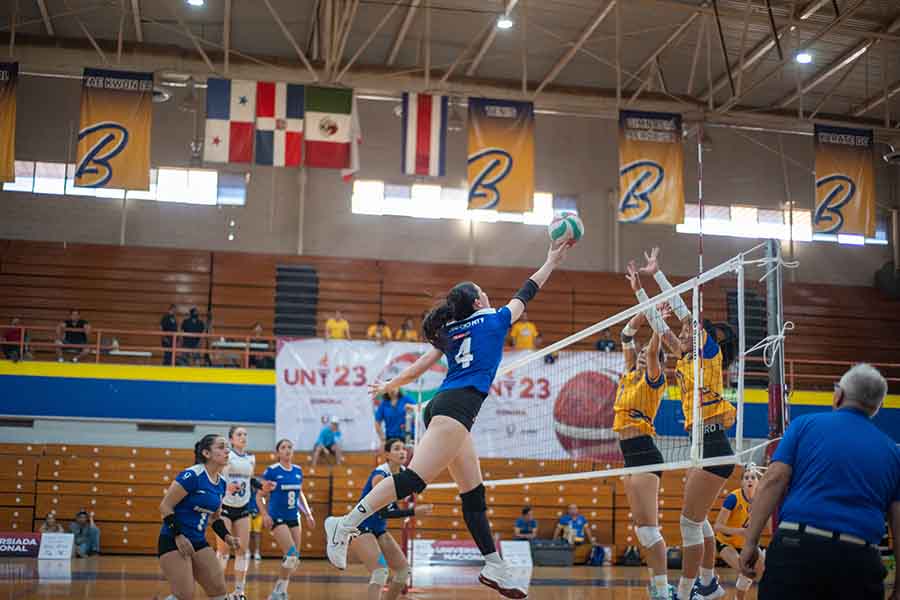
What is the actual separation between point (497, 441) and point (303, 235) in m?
9.53

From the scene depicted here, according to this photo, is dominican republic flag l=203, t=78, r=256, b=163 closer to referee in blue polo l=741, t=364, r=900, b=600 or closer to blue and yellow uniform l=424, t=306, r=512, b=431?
blue and yellow uniform l=424, t=306, r=512, b=431

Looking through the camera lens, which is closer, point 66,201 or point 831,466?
point 831,466

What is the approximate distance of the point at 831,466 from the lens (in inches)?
179

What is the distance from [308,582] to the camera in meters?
15.6

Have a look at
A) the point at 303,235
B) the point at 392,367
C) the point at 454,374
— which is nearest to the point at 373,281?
the point at 303,235

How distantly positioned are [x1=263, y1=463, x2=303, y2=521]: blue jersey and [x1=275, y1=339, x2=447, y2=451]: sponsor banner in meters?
8.66

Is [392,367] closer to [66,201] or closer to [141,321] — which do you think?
[141,321]

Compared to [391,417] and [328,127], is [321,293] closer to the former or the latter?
[391,417]

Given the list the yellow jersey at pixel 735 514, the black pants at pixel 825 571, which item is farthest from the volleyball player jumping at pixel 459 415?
the yellow jersey at pixel 735 514

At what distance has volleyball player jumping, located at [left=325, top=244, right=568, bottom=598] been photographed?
6348 mm

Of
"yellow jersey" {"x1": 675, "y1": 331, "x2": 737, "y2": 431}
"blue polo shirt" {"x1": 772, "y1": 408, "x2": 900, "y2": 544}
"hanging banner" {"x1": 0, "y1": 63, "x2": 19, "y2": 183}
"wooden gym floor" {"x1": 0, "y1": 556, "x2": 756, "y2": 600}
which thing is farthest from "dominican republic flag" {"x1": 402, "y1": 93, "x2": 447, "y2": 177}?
"blue polo shirt" {"x1": 772, "y1": 408, "x2": 900, "y2": 544}

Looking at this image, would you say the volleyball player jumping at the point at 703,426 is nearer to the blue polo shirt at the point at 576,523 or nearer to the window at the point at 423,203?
the blue polo shirt at the point at 576,523

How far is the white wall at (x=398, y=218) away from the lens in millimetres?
26969

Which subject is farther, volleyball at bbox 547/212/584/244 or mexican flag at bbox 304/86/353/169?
mexican flag at bbox 304/86/353/169
